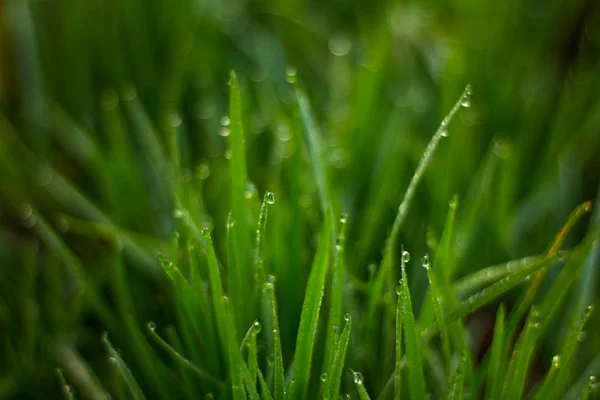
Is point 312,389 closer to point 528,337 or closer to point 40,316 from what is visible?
point 528,337

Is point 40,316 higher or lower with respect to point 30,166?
lower

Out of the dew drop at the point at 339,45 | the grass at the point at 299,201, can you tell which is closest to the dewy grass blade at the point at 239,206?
the grass at the point at 299,201

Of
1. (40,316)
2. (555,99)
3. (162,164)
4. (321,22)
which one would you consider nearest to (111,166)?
(162,164)

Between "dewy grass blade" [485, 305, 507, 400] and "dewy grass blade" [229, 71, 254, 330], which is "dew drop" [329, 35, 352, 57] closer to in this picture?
"dewy grass blade" [229, 71, 254, 330]

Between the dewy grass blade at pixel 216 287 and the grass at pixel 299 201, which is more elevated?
the grass at pixel 299 201

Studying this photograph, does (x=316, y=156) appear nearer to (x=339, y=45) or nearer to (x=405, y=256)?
(x=405, y=256)

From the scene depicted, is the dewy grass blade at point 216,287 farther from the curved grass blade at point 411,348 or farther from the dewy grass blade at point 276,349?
the curved grass blade at point 411,348
